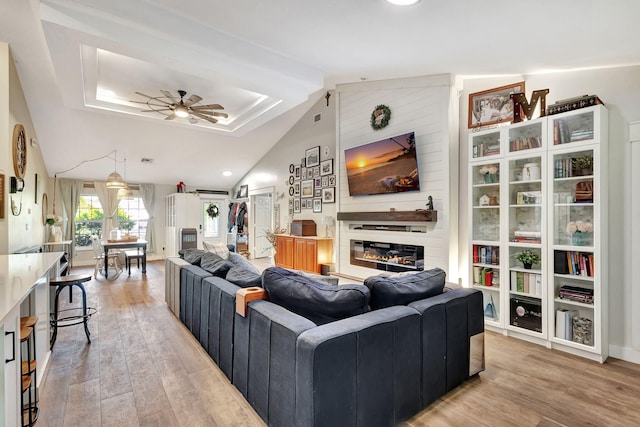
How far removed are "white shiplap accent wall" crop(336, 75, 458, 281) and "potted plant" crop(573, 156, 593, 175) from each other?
1.28 metres

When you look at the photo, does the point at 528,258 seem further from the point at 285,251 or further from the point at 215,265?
the point at 285,251

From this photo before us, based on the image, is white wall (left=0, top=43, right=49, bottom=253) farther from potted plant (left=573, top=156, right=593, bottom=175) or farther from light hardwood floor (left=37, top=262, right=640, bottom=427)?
potted plant (left=573, top=156, right=593, bottom=175)

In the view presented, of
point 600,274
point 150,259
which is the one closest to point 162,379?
point 600,274

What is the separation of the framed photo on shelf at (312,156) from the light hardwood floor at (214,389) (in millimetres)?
4052

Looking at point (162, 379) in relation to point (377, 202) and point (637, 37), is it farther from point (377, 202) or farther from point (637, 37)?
point (637, 37)

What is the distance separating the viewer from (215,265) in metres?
3.01

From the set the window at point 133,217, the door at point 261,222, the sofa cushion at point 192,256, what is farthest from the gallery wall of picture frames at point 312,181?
the window at point 133,217

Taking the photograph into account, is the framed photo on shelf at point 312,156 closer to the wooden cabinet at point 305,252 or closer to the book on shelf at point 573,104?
the wooden cabinet at point 305,252

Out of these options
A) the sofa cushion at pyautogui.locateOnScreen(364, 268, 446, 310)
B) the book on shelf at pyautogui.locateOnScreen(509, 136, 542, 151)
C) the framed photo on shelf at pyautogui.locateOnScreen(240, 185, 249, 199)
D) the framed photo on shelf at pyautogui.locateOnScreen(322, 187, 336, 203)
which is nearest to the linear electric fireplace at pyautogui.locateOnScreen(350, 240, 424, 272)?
the framed photo on shelf at pyautogui.locateOnScreen(322, 187, 336, 203)

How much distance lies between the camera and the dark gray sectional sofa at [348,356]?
4.78ft

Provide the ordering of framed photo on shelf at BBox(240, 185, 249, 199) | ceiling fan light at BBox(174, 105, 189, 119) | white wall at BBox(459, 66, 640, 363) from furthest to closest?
framed photo on shelf at BBox(240, 185, 249, 199)
ceiling fan light at BBox(174, 105, 189, 119)
white wall at BBox(459, 66, 640, 363)

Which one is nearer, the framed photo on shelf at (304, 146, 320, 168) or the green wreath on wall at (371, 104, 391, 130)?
the green wreath on wall at (371, 104, 391, 130)

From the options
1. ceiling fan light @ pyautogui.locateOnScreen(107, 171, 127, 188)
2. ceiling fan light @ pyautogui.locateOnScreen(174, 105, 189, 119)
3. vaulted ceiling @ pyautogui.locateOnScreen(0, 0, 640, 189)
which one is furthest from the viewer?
ceiling fan light @ pyautogui.locateOnScreen(107, 171, 127, 188)

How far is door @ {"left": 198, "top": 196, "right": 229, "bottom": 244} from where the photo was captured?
9242 millimetres
